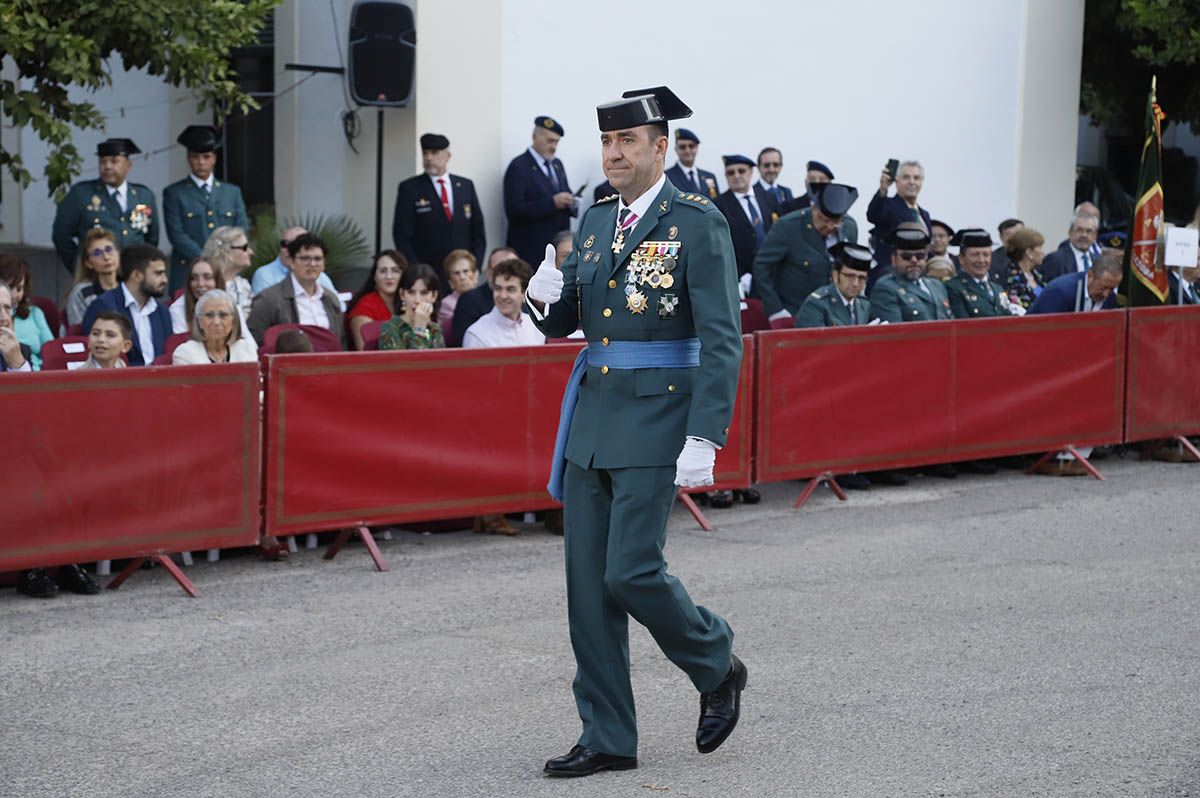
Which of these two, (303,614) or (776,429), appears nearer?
(303,614)

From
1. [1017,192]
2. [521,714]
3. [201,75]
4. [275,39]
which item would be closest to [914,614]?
[521,714]

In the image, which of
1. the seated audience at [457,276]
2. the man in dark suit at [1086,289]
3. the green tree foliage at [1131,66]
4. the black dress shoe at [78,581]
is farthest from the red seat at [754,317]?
the green tree foliage at [1131,66]

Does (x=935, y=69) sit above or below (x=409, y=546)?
above

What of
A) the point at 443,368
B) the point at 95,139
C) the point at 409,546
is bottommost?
the point at 409,546

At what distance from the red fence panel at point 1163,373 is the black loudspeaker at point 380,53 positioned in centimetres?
586

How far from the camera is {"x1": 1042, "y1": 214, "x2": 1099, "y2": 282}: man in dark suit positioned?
14.9 metres

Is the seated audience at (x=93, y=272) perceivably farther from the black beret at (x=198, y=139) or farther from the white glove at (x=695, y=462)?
the white glove at (x=695, y=462)

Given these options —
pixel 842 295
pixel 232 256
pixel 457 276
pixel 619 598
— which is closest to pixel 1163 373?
pixel 842 295

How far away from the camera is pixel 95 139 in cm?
1662

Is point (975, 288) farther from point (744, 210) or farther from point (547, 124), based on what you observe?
point (547, 124)

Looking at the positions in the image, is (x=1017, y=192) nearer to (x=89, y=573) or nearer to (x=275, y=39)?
(x=275, y=39)

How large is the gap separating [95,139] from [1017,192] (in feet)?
32.5

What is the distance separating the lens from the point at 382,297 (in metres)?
11.4

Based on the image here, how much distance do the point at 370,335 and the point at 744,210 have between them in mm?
4935
